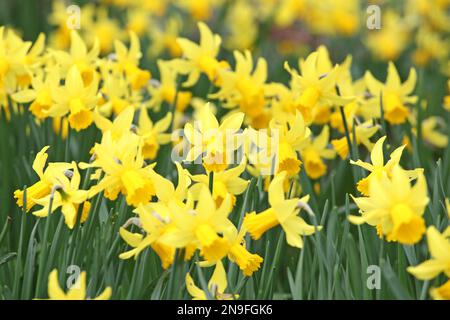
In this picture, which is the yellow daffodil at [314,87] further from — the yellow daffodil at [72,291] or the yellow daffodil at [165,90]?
the yellow daffodil at [72,291]

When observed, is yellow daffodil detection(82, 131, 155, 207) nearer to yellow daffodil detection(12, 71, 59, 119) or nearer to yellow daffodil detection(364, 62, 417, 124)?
yellow daffodil detection(12, 71, 59, 119)

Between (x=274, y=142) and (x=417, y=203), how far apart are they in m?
0.71

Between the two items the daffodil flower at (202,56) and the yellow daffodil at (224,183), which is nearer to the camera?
the yellow daffodil at (224,183)

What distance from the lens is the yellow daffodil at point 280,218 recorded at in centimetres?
196

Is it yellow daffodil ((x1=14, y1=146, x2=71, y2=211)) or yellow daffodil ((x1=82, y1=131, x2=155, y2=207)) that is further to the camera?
yellow daffodil ((x1=14, y1=146, x2=71, y2=211))

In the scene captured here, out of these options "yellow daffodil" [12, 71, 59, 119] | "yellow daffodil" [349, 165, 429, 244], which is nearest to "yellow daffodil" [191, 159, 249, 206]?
"yellow daffodil" [349, 165, 429, 244]

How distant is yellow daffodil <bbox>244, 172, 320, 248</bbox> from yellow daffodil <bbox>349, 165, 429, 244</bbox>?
217 mm

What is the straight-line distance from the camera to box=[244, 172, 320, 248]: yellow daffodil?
1.96 meters

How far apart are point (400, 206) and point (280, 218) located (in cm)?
33

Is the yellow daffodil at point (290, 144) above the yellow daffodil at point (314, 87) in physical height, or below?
below

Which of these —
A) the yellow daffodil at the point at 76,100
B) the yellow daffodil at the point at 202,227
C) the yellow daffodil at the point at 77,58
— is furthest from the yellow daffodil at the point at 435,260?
the yellow daffodil at the point at 77,58

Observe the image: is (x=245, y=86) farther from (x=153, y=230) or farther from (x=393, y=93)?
(x=153, y=230)

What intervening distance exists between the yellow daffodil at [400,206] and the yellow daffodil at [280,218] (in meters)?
0.22
